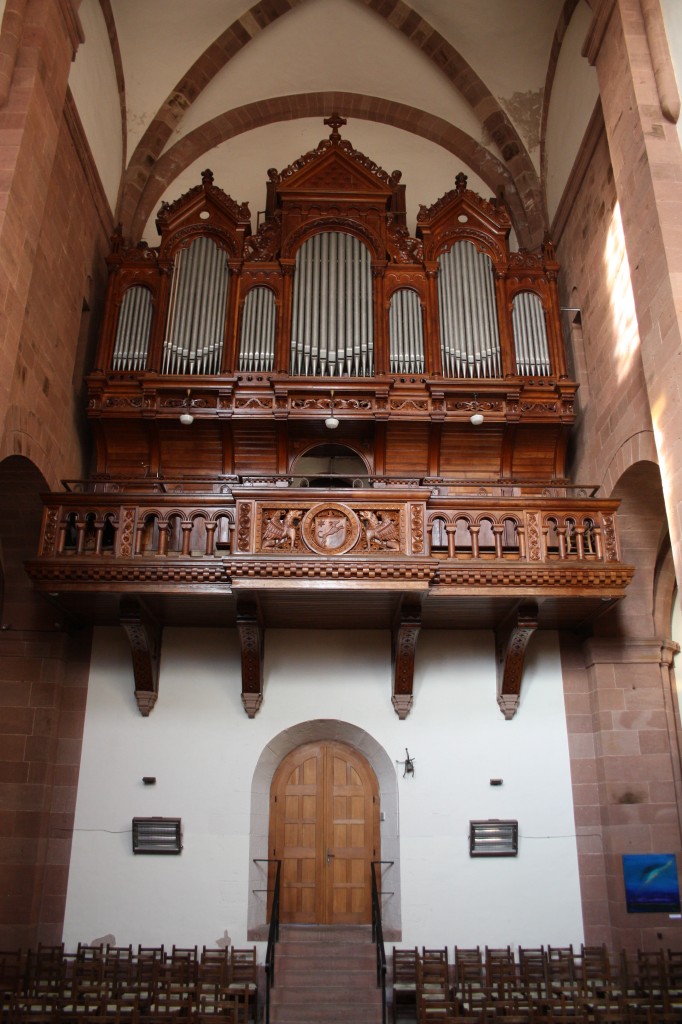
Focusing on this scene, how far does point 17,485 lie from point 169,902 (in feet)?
→ 17.6

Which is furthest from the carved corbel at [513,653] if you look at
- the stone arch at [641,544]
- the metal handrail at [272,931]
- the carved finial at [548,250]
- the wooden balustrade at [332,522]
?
the carved finial at [548,250]

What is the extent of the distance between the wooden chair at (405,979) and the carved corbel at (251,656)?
3298 mm

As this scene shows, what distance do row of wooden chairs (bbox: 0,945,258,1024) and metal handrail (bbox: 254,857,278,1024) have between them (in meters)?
0.26

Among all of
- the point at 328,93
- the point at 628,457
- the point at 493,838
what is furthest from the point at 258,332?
the point at 493,838

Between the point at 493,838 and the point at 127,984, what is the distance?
4.49 m

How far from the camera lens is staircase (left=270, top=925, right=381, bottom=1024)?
935 centimetres

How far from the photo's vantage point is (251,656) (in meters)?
10.9

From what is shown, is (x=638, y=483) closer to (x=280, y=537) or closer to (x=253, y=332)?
(x=280, y=537)

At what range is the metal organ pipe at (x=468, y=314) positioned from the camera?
12570 mm

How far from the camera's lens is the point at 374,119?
15.6 meters

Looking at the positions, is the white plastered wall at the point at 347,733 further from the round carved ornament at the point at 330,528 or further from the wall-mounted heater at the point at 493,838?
the round carved ornament at the point at 330,528

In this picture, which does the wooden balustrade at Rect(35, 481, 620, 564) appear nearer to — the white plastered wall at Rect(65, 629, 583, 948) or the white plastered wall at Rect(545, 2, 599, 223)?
the white plastered wall at Rect(65, 629, 583, 948)

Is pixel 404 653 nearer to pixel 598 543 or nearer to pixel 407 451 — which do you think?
pixel 598 543

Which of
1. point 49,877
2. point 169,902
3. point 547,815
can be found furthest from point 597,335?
point 49,877
